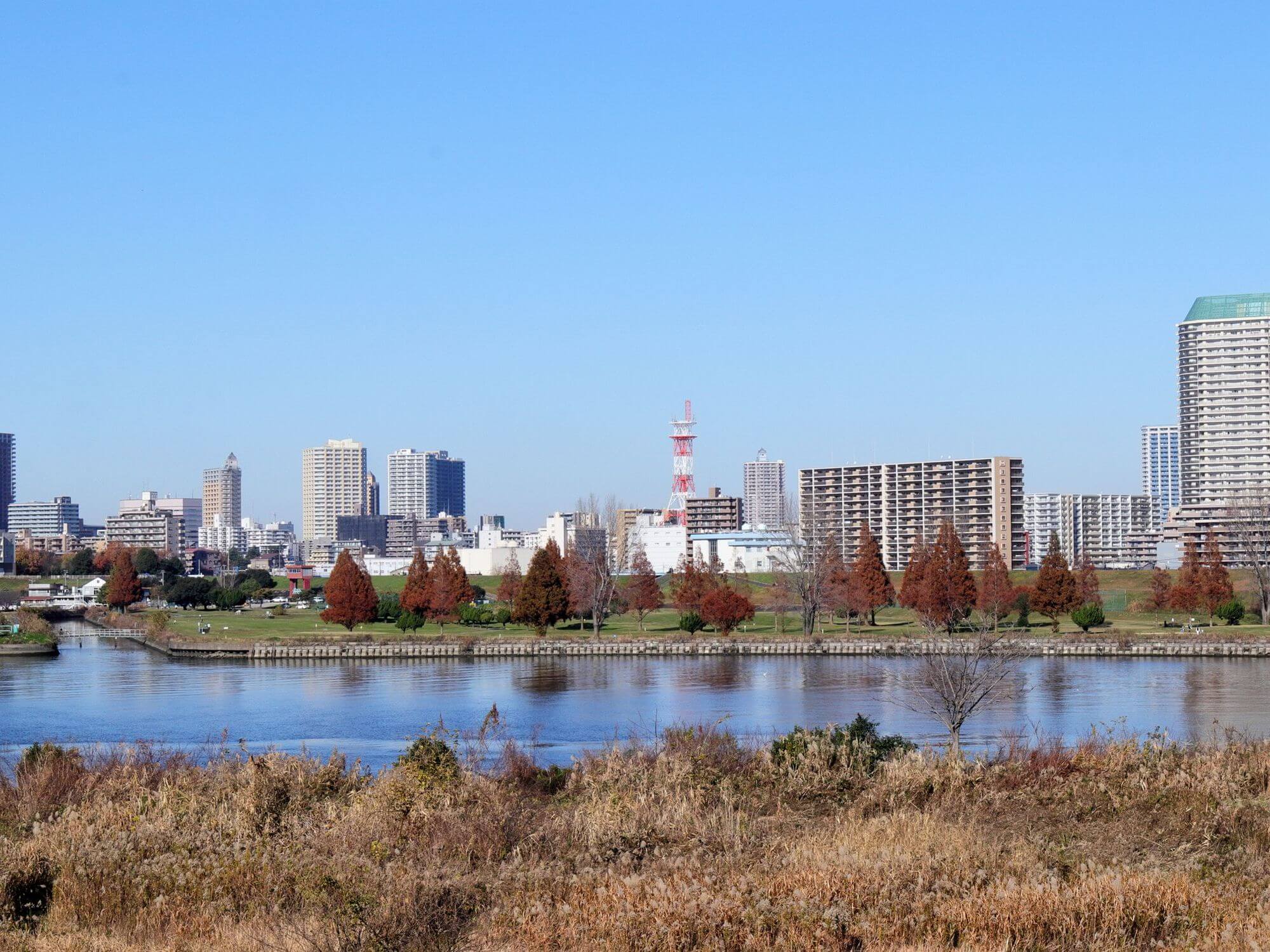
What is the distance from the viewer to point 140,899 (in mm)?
9320

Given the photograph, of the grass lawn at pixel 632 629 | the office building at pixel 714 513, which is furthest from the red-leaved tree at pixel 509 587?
the office building at pixel 714 513

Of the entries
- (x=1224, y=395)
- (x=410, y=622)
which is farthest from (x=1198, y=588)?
(x=1224, y=395)

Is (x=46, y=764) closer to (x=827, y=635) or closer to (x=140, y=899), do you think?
(x=140, y=899)

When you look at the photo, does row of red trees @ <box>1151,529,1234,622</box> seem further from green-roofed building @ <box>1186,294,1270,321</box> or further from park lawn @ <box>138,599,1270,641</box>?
green-roofed building @ <box>1186,294,1270,321</box>

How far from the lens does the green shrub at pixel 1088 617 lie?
58312 millimetres

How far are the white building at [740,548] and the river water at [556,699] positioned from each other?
66154 millimetres

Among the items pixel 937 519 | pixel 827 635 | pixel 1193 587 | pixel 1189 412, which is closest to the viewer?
pixel 827 635

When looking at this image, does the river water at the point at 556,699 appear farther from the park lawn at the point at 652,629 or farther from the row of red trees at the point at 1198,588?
the row of red trees at the point at 1198,588

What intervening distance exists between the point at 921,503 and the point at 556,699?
87249 mm

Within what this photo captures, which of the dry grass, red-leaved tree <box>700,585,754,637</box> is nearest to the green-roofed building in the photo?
red-leaved tree <box>700,585,754,637</box>

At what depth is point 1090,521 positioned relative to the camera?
181 meters

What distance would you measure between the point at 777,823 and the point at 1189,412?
150 meters

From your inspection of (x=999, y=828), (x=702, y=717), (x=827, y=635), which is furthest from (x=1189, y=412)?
(x=999, y=828)

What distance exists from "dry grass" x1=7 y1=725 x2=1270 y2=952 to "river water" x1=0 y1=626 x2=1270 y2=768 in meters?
9.10
